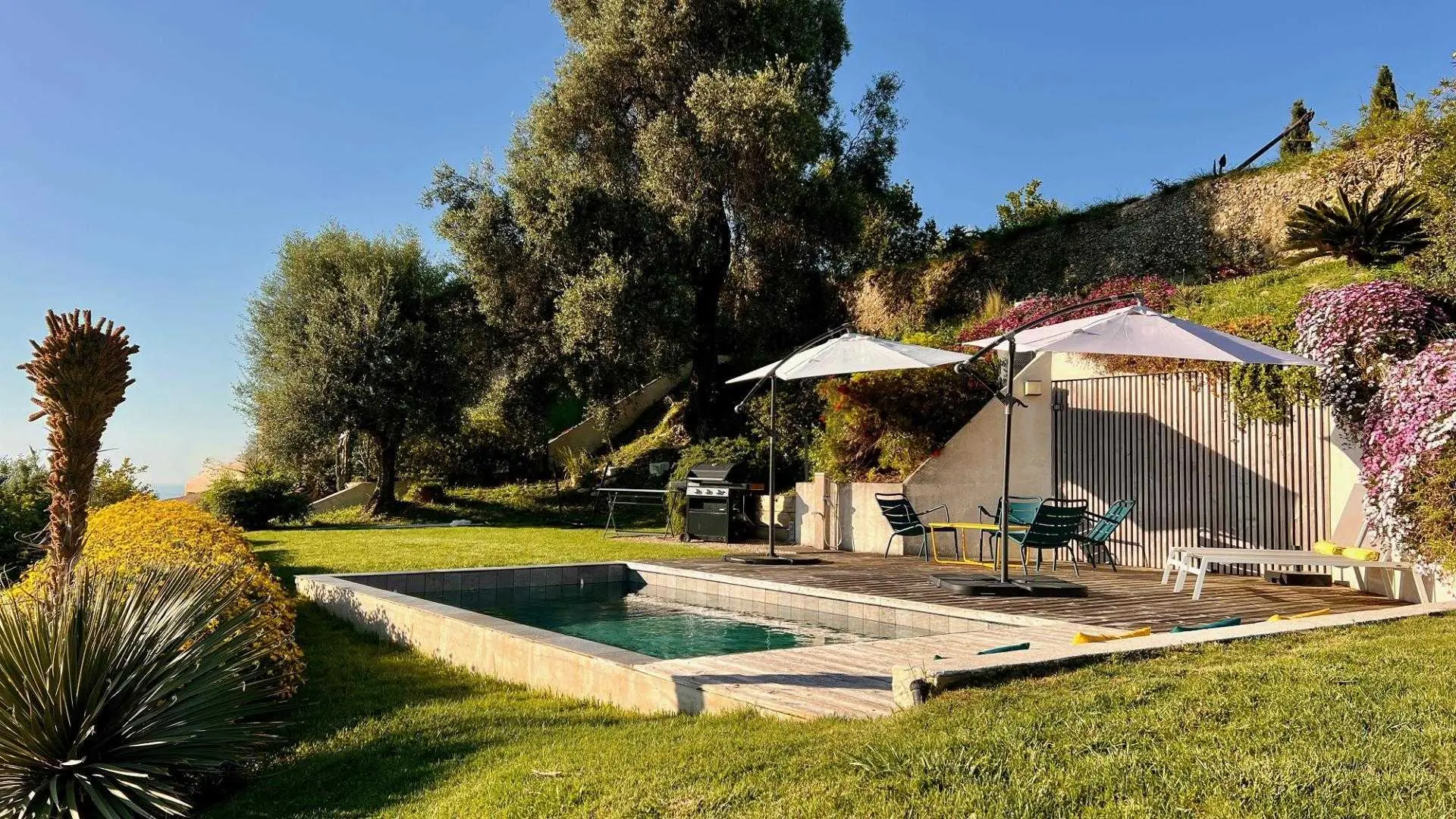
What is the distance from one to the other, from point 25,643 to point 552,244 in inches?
615

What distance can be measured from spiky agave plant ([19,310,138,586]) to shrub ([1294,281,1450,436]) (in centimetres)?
910

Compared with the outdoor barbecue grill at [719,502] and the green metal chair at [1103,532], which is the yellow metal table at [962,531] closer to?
the green metal chair at [1103,532]

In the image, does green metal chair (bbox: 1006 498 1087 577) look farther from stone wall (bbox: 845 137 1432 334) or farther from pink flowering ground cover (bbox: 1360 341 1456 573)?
stone wall (bbox: 845 137 1432 334)

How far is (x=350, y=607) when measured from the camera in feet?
26.5

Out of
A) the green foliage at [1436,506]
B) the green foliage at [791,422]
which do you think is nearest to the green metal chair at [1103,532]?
the green foliage at [1436,506]

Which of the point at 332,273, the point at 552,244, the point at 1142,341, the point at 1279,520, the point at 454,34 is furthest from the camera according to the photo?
the point at 332,273

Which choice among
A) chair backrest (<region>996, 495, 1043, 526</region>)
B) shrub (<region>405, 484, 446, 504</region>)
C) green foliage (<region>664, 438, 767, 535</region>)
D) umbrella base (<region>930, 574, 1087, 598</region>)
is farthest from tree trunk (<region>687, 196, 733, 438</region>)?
umbrella base (<region>930, 574, 1087, 598</region>)

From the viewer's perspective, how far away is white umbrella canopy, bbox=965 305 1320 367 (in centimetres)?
770

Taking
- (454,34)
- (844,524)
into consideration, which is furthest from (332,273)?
(844,524)

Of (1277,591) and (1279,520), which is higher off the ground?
(1279,520)

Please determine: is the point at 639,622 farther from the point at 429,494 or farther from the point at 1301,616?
the point at 429,494

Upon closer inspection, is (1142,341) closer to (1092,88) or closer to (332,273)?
(1092,88)

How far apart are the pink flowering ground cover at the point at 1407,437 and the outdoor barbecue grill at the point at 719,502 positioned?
8.19m

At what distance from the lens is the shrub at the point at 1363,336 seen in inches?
317
